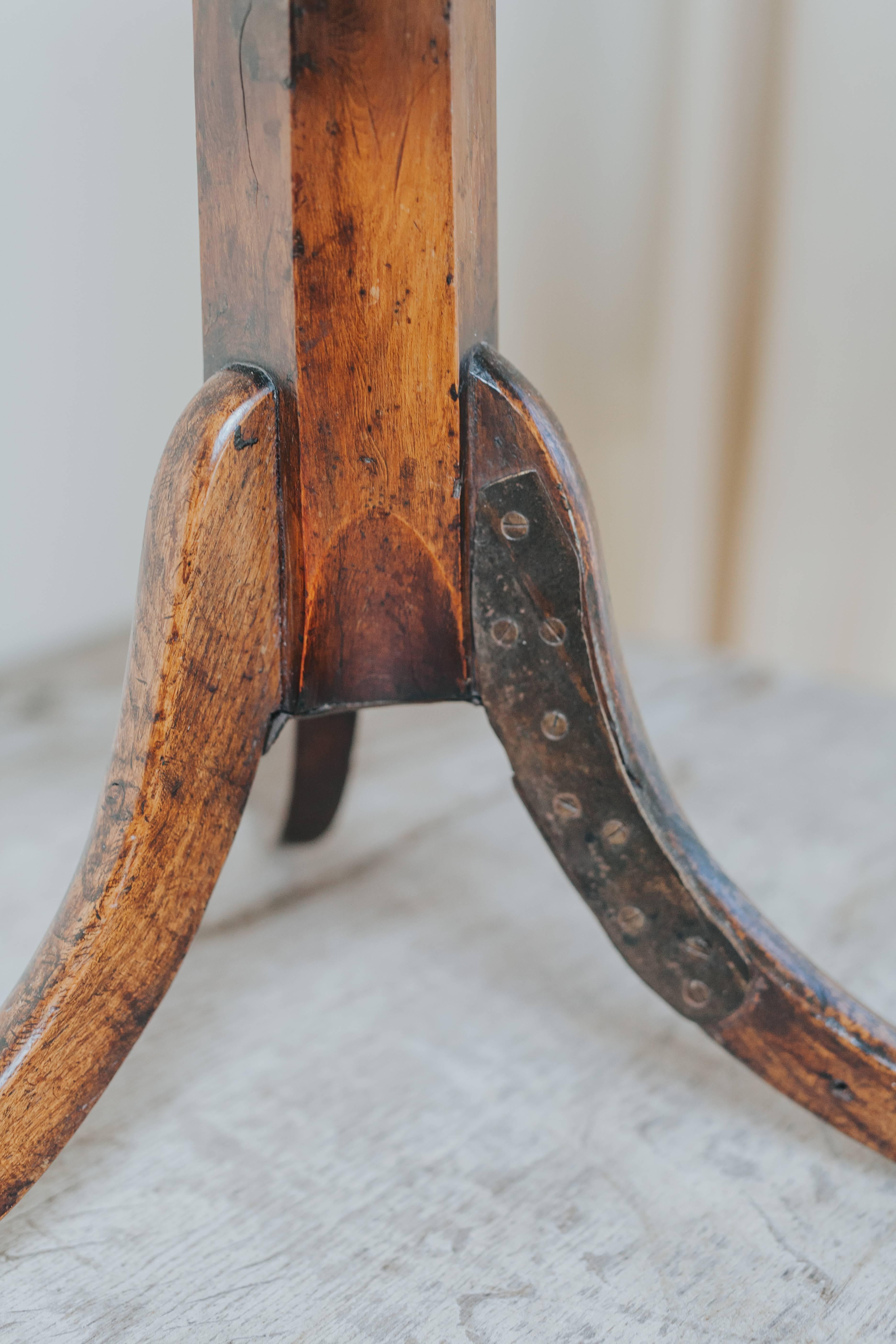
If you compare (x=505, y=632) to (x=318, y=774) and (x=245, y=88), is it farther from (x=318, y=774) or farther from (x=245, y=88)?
(x=318, y=774)

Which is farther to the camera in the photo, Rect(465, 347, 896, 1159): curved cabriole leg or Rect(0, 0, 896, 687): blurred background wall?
Rect(0, 0, 896, 687): blurred background wall

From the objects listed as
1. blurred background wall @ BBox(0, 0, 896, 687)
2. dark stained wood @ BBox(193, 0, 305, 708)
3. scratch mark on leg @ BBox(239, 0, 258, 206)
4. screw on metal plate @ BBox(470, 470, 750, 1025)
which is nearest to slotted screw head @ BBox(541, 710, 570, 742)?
screw on metal plate @ BBox(470, 470, 750, 1025)

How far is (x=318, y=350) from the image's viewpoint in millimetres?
488

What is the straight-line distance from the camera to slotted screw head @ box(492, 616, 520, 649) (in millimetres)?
529

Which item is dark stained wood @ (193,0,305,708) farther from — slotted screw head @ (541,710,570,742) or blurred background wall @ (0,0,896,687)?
blurred background wall @ (0,0,896,687)

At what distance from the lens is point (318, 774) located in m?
0.84

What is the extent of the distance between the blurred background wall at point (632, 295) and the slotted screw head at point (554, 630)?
0.87 m

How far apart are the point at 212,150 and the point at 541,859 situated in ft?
1.74

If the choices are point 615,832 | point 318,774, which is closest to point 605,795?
point 615,832

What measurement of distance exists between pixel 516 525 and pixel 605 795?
125 millimetres

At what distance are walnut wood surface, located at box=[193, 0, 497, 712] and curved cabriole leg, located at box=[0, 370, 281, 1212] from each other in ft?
0.07

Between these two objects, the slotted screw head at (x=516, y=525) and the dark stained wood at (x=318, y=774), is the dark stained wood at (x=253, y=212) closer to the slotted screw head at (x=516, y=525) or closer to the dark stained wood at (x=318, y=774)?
the slotted screw head at (x=516, y=525)

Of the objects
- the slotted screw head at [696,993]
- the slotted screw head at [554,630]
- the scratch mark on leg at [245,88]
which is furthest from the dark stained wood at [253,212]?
the slotted screw head at [696,993]

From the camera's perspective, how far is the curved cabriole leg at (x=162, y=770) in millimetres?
481
